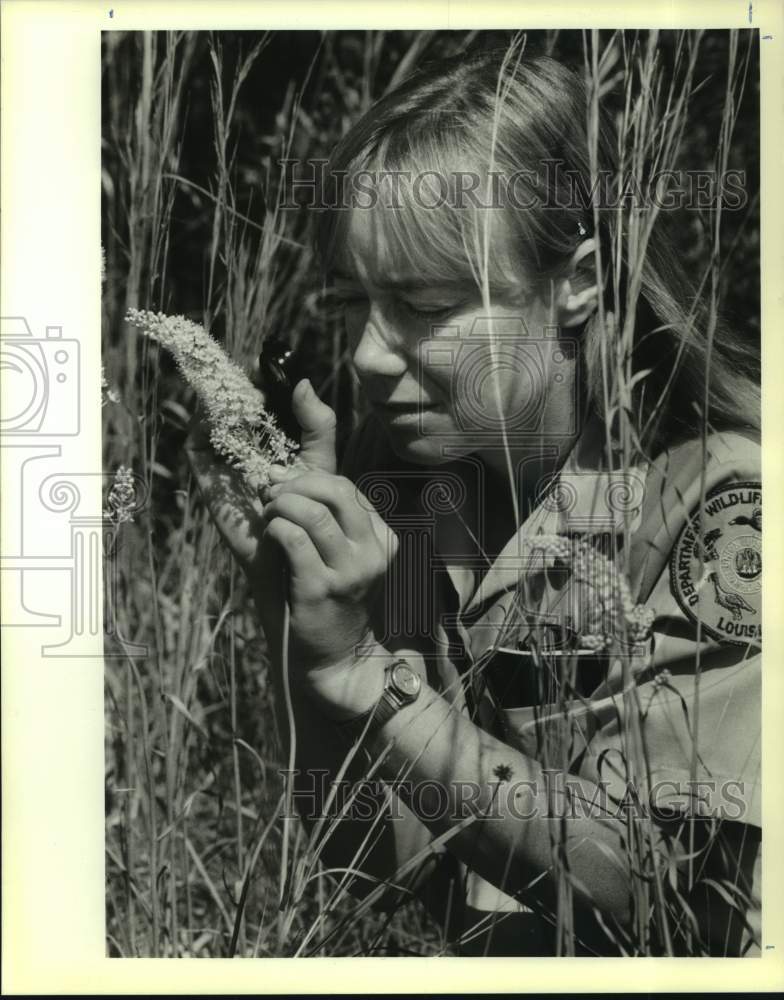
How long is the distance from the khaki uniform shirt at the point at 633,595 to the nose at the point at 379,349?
Answer: 0.08 meters

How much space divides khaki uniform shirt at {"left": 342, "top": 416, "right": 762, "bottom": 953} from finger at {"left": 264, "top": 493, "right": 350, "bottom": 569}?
0.07 metres

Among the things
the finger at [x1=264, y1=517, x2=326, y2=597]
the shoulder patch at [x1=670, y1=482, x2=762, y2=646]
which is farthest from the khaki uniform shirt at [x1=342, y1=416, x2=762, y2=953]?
the finger at [x1=264, y1=517, x2=326, y2=597]

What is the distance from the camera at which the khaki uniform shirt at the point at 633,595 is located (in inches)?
57.1

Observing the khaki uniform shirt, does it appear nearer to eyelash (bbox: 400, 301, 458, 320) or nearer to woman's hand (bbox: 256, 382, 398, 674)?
woman's hand (bbox: 256, 382, 398, 674)

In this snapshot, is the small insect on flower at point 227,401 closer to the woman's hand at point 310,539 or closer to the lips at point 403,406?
the woman's hand at point 310,539

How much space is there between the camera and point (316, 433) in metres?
1.47

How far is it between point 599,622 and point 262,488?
0.50 meters

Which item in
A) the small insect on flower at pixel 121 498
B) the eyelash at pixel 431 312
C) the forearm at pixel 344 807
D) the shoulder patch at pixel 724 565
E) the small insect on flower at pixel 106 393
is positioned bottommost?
the forearm at pixel 344 807

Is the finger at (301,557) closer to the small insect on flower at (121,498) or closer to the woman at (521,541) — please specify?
the woman at (521,541)

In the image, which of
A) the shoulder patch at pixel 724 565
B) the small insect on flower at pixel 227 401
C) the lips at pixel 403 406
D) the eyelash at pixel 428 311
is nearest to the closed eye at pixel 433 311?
the eyelash at pixel 428 311

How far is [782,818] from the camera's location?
1.50 meters

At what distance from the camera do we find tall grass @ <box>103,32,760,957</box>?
58.4 inches

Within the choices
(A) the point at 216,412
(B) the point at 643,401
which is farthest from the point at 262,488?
(B) the point at 643,401

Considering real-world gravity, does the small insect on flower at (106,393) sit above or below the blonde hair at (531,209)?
below
